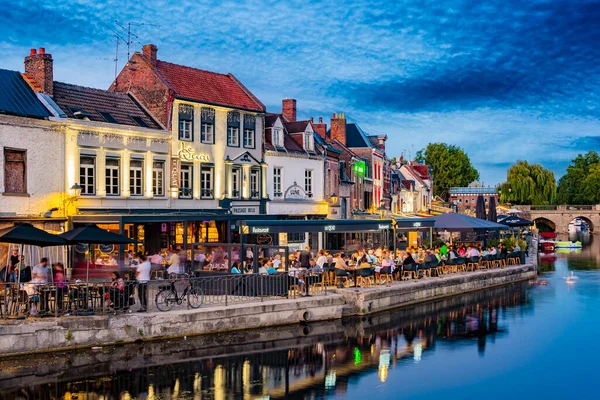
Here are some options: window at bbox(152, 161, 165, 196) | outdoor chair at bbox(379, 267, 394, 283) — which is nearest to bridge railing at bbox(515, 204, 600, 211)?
outdoor chair at bbox(379, 267, 394, 283)

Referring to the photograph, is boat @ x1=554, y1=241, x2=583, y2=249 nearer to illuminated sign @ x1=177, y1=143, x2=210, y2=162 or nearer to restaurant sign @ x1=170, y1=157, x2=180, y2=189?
illuminated sign @ x1=177, y1=143, x2=210, y2=162

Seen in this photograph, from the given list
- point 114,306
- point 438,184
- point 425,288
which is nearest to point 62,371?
point 114,306

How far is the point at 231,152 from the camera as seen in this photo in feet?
118

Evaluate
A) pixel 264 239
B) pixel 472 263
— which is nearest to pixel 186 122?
pixel 264 239

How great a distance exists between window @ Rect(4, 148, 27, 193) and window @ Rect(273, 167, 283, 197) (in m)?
15.4

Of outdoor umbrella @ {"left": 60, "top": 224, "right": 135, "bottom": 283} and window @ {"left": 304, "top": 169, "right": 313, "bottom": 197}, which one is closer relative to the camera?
outdoor umbrella @ {"left": 60, "top": 224, "right": 135, "bottom": 283}

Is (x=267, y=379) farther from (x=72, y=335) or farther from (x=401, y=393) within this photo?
(x=72, y=335)

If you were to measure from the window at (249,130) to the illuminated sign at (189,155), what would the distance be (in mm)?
3329

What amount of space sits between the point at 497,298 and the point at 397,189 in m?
31.5

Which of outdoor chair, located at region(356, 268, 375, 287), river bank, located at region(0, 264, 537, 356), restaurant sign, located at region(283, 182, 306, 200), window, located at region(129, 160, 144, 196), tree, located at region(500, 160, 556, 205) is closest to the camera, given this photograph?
river bank, located at region(0, 264, 537, 356)

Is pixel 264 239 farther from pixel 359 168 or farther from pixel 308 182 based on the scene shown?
pixel 359 168

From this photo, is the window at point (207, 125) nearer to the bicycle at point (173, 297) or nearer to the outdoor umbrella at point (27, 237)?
the bicycle at point (173, 297)

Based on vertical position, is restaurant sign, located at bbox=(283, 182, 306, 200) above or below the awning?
above

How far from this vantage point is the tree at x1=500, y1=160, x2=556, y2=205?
108 metres
